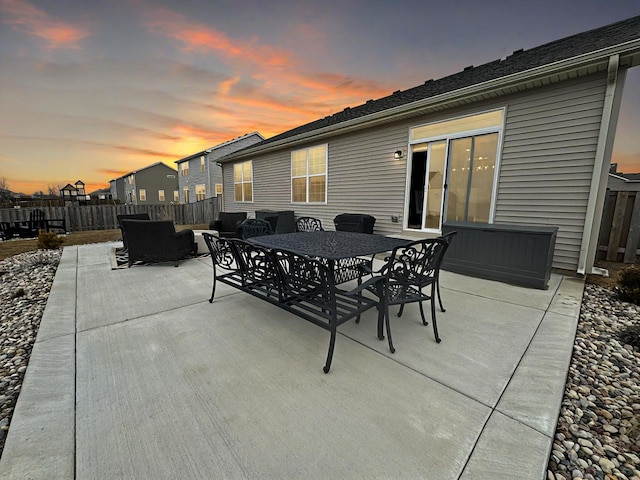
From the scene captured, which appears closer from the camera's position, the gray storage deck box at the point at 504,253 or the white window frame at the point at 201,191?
the gray storage deck box at the point at 504,253

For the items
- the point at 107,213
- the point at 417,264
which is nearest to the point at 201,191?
the point at 107,213

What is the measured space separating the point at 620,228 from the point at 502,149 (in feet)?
9.22

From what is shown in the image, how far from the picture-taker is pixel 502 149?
4.75 m

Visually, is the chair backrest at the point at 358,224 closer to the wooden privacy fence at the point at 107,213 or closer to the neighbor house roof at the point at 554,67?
the neighbor house roof at the point at 554,67

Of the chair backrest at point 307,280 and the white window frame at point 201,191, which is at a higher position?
the white window frame at point 201,191

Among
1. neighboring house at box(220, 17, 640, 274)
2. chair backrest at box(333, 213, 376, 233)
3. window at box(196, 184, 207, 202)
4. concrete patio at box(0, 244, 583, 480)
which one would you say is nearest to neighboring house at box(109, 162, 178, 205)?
window at box(196, 184, 207, 202)

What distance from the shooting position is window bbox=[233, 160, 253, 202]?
1133 centimetres

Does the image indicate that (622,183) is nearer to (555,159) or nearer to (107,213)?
(555,159)

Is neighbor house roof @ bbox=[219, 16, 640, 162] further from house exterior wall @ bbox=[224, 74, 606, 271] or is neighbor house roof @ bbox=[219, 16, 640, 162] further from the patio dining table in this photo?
the patio dining table

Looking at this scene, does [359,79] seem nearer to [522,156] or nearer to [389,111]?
[389,111]

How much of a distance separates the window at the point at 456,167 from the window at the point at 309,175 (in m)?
2.83

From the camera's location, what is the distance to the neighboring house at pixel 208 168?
1823 cm

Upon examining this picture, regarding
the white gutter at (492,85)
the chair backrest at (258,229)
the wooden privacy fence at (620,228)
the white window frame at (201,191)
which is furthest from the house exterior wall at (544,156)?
the white window frame at (201,191)

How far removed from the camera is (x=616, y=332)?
2488 mm
